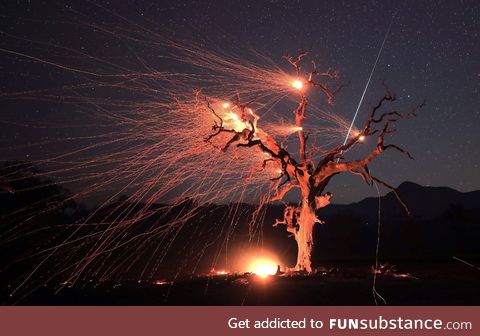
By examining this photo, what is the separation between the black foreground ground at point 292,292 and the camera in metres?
10.6

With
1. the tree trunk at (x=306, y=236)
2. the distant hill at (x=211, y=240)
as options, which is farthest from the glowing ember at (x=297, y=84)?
the distant hill at (x=211, y=240)

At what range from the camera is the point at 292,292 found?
38.2 ft

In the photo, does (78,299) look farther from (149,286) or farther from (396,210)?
(396,210)

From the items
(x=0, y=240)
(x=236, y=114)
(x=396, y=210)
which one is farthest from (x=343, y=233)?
(x=396, y=210)

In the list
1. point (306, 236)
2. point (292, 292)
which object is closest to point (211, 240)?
point (306, 236)

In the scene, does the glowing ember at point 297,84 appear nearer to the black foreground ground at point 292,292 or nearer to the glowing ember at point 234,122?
the glowing ember at point 234,122

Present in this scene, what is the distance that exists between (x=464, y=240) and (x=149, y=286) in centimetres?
6495

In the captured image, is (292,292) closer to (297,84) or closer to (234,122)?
(234,122)

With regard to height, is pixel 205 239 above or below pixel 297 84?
above

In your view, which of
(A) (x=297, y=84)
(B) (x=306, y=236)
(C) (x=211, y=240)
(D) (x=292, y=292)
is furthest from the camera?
(C) (x=211, y=240)

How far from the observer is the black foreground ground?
10.6 m

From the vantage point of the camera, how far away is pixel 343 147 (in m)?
16.8

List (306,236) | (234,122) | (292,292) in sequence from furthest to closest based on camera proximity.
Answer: (234,122), (306,236), (292,292)

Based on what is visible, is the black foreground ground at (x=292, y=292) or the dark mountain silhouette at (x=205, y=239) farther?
the dark mountain silhouette at (x=205, y=239)
